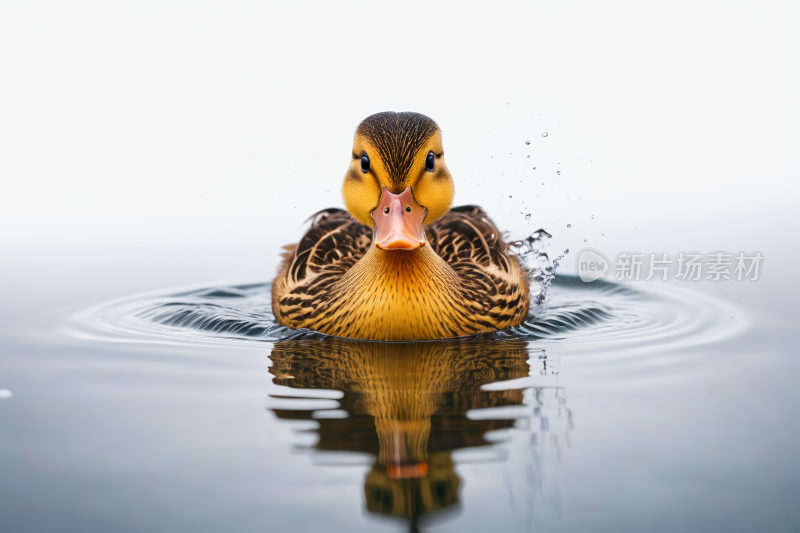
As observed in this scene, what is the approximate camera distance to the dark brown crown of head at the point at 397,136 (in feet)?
17.2

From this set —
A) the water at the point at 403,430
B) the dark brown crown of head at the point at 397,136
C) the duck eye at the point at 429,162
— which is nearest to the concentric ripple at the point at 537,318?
the water at the point at 403,430

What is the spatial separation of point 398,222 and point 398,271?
59 cm

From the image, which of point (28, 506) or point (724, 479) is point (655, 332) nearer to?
point (724, 479)

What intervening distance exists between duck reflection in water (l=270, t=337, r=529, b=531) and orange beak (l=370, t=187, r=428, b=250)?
2.82ft

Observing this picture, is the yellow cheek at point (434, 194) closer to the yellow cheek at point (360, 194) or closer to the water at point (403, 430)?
the yellow cheek at point (360, 194)

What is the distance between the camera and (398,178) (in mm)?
5238

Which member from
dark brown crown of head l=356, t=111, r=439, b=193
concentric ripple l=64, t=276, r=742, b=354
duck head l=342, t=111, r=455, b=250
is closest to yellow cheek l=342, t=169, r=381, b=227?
duck head l=342, t=111, r=455, b=250

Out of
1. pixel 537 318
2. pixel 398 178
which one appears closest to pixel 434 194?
pixel 398 178

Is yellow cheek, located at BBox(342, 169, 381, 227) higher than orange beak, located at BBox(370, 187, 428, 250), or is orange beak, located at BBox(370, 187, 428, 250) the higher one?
yellow cheek, located at BBox(342, 169, 381, 227)

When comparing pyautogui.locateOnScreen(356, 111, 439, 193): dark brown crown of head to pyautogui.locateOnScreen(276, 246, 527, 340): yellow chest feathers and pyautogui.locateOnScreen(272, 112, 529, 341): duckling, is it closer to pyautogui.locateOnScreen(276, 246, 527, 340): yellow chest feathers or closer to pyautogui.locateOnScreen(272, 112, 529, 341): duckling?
pyautogui.locateOnScreen(272, 112, 529, 341): duckling

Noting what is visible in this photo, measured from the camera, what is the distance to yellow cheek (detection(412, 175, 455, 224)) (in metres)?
5.42

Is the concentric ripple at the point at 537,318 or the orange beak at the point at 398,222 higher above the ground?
the orange beak at the point at 398,222

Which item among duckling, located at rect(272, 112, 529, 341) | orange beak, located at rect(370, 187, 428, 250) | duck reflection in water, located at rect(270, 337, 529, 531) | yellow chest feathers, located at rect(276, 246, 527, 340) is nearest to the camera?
duck reflection in water, located at rect(270, 337, 529, 531)

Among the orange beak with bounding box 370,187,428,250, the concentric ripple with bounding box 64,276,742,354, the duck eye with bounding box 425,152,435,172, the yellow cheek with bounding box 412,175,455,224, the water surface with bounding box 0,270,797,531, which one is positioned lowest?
the water surface with bounding box 0,270,797,531
